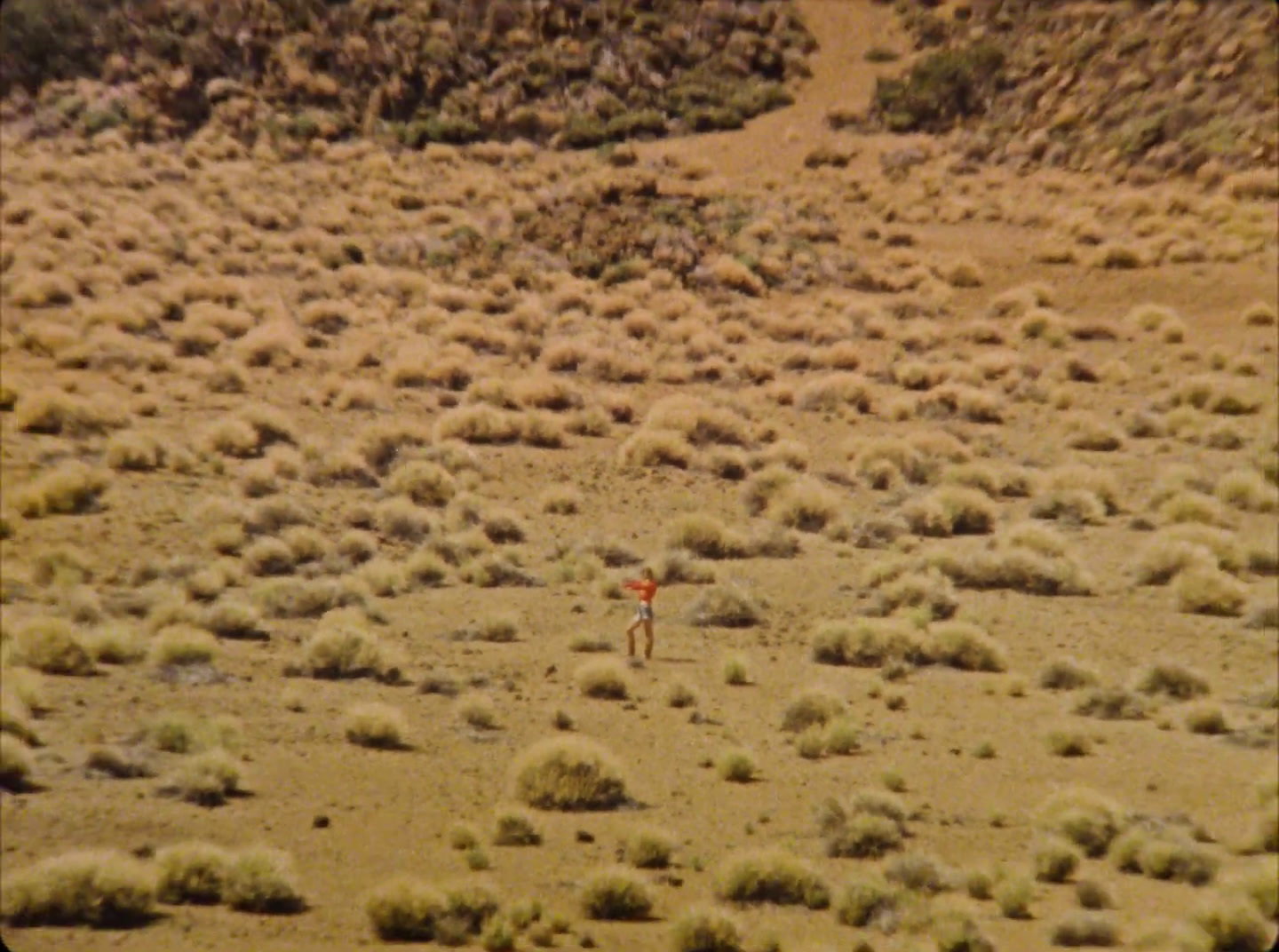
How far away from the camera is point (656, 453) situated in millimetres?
33125

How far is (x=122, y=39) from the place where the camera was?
6762 centimetres

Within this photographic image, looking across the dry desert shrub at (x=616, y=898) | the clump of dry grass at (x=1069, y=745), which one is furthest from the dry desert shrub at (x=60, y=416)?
the dry desert shrub at (x=616, y=898)

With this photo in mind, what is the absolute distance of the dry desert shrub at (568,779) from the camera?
658 inches

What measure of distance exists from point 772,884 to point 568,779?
288cm

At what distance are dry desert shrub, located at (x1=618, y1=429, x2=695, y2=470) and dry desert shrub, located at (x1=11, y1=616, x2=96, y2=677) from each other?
48.0ft

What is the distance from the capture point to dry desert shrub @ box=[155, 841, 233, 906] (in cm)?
1343

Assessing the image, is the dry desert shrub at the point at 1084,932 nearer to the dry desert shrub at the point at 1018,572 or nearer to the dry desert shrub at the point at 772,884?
the dry desert shrub at the point at 772,884

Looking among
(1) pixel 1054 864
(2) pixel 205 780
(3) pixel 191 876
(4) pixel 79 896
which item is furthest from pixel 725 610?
(4) pixel 79 896

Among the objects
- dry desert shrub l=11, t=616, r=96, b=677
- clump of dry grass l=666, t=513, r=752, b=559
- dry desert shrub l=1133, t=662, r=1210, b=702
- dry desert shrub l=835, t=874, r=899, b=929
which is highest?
clump of dry grass l=666, t=513, r=752, b=559

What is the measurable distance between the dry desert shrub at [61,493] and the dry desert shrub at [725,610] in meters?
9.46

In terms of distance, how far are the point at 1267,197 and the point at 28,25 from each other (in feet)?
149

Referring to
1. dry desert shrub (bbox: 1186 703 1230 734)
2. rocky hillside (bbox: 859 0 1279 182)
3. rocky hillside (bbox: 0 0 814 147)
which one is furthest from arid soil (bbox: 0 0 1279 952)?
A: rocky hillside (bbox: 0 0 814 147)

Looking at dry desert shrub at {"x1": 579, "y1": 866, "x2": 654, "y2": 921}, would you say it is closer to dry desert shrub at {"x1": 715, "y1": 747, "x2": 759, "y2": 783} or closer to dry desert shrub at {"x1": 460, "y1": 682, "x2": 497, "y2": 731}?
dry desert shrub at {"x1": 715, "y1": 747, "x2": 759, "y2": 783}

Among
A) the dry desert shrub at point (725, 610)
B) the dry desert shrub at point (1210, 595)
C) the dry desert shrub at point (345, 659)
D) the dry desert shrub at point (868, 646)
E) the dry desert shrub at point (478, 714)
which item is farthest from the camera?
the dry desert shrub at point (1210, 595)
